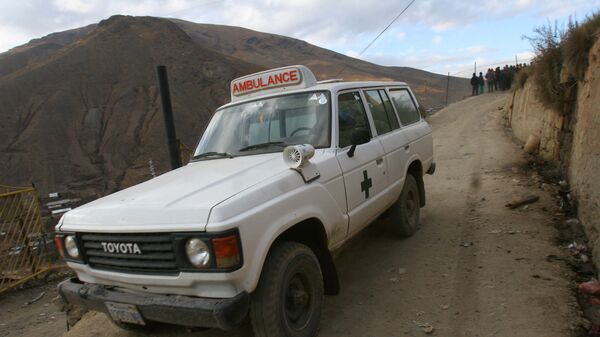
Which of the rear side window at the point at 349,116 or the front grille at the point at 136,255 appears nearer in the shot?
the front grille at the point at 136,255

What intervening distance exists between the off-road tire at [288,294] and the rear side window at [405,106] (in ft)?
9.12

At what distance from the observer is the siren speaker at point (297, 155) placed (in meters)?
3.18

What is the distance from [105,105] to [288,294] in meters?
31.1

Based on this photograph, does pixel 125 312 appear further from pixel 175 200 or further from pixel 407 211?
pixel 407 211

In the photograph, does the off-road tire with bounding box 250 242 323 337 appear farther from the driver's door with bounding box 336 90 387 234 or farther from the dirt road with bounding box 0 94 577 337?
the driver's door with bounding box 336 90 387 234

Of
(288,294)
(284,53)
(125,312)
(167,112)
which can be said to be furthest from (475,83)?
(284,53)

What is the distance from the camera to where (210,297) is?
8.64ft

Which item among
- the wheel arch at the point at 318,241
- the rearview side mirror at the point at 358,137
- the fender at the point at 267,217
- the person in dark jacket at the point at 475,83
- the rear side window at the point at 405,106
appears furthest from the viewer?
the person in dark jacket at the point at 475,83

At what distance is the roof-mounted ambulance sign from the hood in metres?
1.00

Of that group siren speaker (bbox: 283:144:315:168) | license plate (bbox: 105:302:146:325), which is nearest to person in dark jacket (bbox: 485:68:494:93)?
siren speaker (bbox: 283:144:315:168)

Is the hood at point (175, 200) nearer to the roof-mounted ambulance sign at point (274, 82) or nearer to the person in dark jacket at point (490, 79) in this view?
the roof-mounted ambulance sign at point (274, 82)

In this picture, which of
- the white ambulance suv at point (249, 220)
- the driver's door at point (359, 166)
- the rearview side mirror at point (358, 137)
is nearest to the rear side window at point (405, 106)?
the white ambulance suv at point (249, 220)

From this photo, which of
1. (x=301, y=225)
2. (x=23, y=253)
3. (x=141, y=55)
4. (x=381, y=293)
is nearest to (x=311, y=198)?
(x=301, y=225)

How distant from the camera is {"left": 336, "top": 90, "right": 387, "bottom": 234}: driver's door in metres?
3.79
